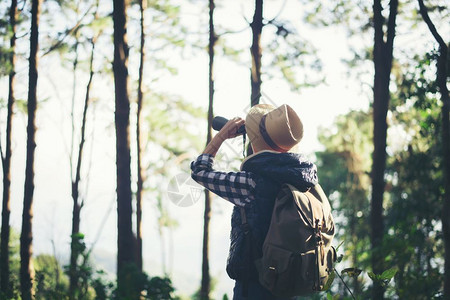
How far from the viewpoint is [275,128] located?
2584 mm

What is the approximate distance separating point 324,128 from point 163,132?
28.3ft

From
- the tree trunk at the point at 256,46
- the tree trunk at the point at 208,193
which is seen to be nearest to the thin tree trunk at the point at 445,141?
the tree trunk at the point at 256,46

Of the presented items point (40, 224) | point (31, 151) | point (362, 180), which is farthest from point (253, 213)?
point (362, 180)

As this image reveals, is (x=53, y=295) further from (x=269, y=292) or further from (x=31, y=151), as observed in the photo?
(x=31, y=151)

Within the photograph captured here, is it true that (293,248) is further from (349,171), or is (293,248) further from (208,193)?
(349,171)

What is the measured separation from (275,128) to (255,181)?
1.11 feet

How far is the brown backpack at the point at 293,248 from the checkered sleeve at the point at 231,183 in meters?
0.19

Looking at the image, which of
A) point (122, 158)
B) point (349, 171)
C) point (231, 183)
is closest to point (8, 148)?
point (122, 158)

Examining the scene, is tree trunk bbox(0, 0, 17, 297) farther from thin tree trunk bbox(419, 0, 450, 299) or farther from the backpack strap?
the backpack strap

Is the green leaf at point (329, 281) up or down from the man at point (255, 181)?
down

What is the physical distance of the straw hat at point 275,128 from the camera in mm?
2580

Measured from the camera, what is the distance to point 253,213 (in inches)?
97.3

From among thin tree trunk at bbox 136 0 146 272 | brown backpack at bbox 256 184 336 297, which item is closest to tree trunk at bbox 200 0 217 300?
thin tree trunk at bbox 136 0 146 272

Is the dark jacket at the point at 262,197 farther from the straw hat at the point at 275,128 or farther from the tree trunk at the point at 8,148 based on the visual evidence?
the tree trunk at the point at 8,148
